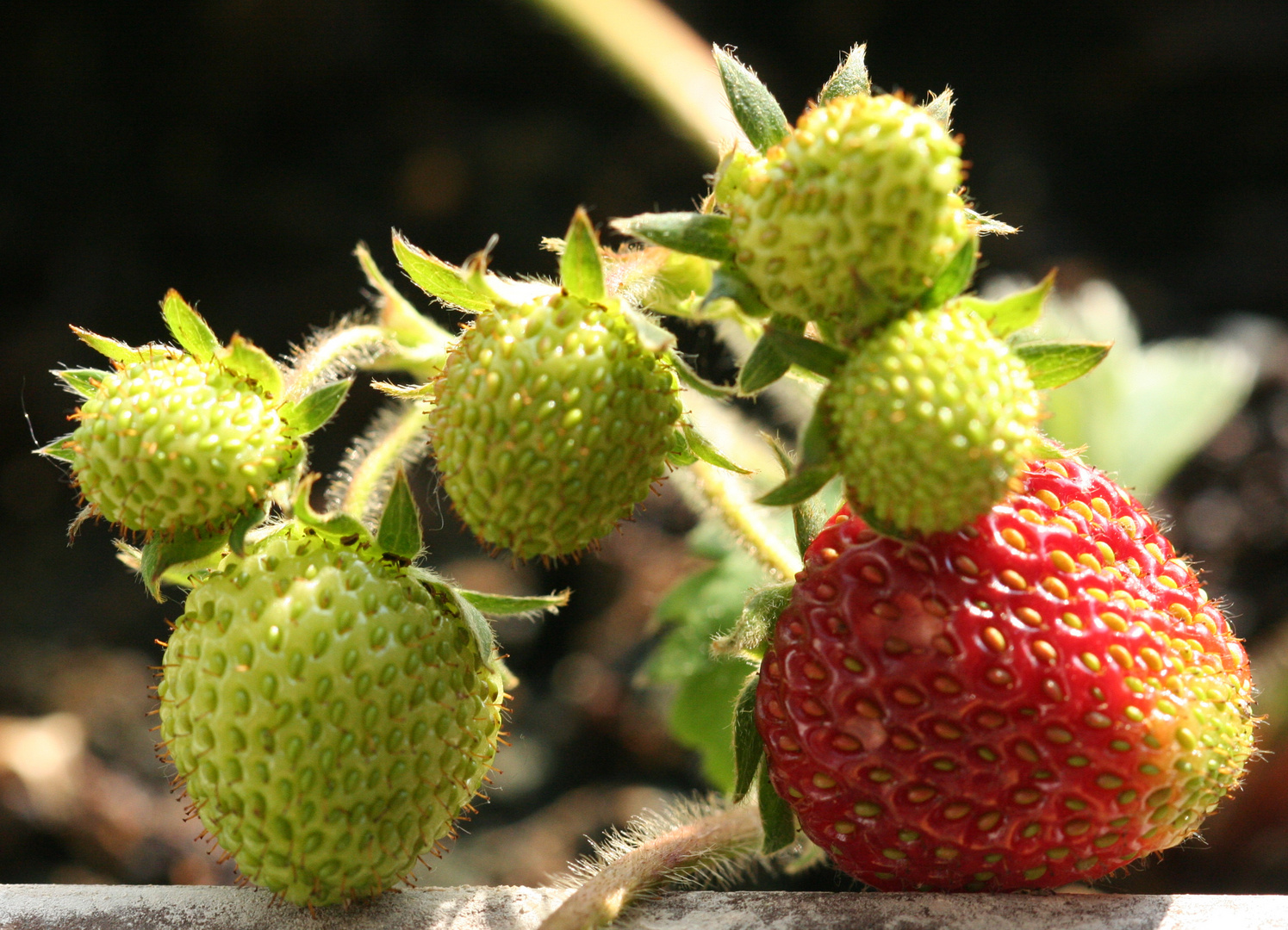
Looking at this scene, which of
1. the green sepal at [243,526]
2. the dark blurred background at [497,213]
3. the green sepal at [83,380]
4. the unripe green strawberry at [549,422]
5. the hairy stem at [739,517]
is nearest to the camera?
the unripe green strawberry at [549,422]

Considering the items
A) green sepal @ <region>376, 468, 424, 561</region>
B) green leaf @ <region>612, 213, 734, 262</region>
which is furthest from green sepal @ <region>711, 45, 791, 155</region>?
green sepal @ <region>376, 468, 424, 561</region>

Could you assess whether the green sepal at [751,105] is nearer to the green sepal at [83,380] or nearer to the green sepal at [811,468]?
the green sepal at [811,468]

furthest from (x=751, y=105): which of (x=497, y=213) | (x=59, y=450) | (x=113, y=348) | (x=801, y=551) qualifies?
(x=497, y=213)

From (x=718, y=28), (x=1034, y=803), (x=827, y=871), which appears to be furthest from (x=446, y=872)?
(x=718, y=28)

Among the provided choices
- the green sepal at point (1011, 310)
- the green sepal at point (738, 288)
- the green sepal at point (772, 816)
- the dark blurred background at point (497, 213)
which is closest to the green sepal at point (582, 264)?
the green sepal at point (738, 288)

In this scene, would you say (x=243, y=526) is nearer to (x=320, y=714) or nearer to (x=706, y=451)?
(x=320, y=714)

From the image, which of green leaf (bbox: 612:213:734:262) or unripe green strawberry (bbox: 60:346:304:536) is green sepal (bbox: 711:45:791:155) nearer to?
green leaf (bbox: 612:213:734:262)

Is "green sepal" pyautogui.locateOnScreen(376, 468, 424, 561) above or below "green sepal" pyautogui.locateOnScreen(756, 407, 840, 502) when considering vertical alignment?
below
